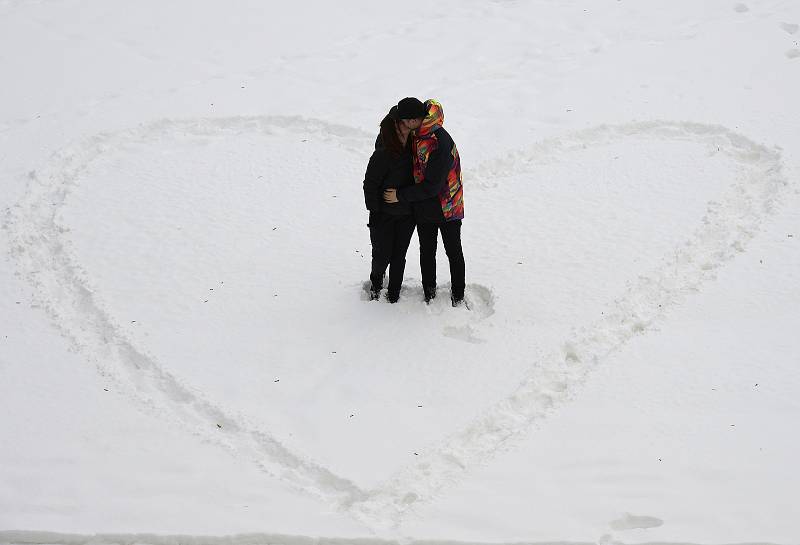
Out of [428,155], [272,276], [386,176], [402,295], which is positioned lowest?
[402,295]

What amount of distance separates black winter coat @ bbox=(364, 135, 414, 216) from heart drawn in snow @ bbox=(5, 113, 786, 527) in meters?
0.90

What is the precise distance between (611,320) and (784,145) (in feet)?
10.2

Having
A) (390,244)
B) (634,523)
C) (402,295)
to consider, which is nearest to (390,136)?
(390,244)

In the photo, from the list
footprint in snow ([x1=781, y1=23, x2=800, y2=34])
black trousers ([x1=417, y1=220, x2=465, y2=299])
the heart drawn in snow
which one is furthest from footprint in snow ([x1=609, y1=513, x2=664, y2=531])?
footprint in snow ([x1=781, y1=23, x2=800, y2=34])

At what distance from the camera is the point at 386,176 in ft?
18.3

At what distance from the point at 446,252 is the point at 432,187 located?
65 centimetres

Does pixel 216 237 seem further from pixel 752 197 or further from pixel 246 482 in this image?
pixel 752 197

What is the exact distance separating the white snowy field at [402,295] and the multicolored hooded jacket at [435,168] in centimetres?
98

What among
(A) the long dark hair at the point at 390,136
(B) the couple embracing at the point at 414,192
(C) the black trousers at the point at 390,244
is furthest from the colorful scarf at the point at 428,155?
(C) the black trousers at the point at 390,244

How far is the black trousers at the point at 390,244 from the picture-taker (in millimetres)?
5832

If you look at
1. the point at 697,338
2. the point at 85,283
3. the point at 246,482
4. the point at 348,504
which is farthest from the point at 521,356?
the point at 85,283

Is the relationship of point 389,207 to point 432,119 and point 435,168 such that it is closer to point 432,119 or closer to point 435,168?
point 435,168

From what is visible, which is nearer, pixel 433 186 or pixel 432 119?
pixel 432 119

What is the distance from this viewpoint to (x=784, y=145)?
25.8 feet
